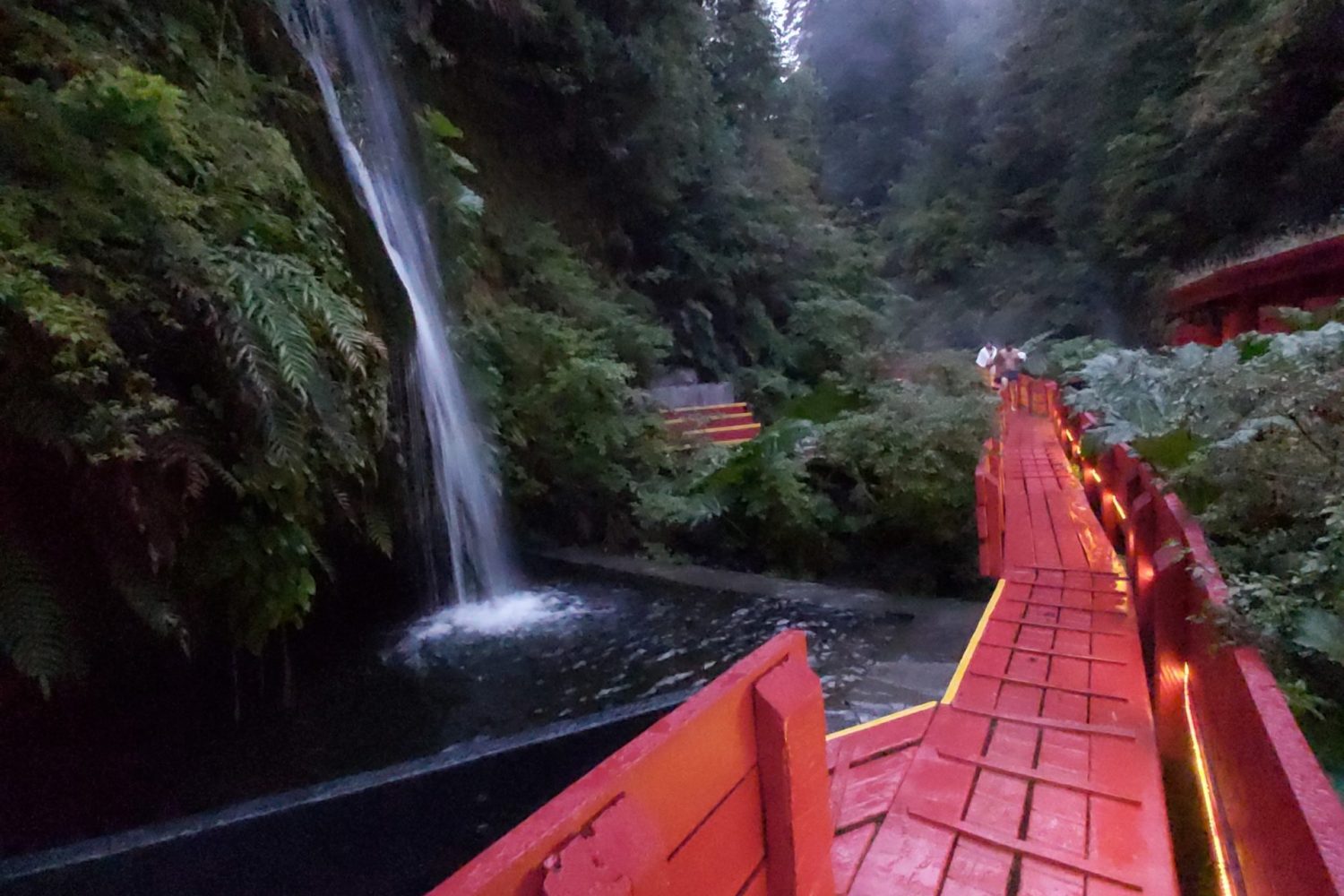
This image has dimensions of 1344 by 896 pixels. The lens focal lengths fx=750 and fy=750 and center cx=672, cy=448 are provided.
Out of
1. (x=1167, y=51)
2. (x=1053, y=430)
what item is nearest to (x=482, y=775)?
(x=1053, y=430)

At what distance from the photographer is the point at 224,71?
14.7ft

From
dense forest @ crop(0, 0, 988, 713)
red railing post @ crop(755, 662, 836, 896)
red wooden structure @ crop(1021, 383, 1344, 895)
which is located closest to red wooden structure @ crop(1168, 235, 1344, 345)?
red wooden structure @ crop(1021, 383, 1344, 895)

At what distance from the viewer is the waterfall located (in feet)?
18.9

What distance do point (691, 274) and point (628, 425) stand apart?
522 centimetres

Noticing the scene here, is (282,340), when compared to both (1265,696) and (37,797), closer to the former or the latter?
(37,797)

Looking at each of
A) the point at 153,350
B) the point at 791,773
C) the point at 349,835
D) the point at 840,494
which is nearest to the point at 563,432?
the point at 840,494

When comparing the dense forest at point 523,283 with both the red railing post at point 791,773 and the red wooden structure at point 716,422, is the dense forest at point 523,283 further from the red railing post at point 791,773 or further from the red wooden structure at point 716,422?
the red railing post at point 791,773

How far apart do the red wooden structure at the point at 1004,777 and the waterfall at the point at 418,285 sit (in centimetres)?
396

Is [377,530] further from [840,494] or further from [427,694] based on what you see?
[840,494]

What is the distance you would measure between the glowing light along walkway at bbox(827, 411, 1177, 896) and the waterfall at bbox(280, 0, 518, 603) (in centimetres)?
398

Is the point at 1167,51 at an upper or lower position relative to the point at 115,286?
upper

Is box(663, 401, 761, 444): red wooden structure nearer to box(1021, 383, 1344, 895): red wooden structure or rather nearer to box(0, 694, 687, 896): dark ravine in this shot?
box(1021, 383, 1344, 895): red wooden structure

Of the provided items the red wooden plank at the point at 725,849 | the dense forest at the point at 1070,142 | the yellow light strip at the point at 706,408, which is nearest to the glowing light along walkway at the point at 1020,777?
the red wooden plank at the point at 725,849

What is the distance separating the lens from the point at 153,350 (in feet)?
10.1
